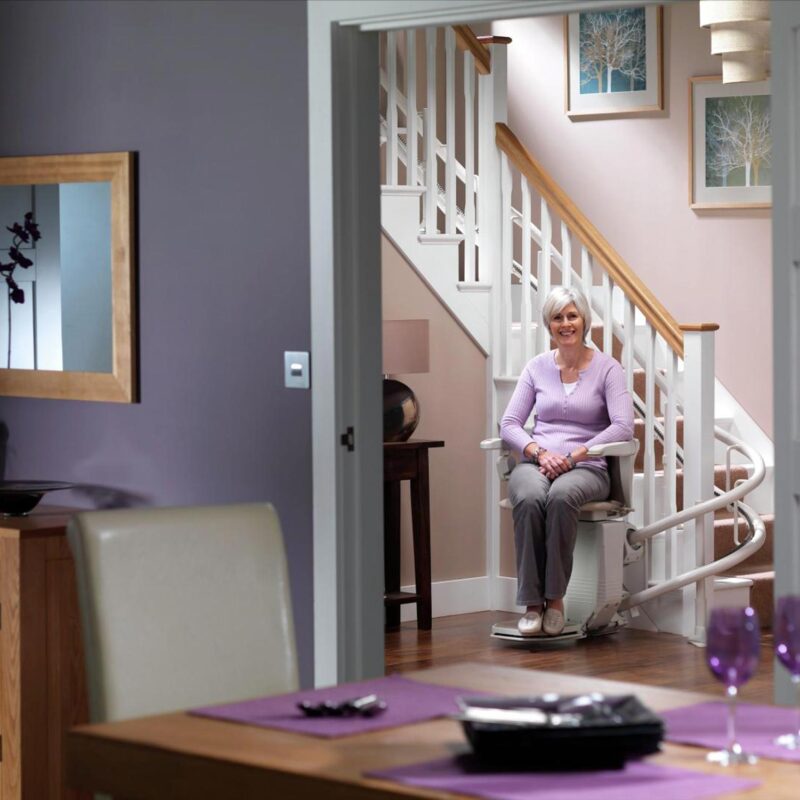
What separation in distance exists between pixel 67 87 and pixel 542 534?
2.63 metres

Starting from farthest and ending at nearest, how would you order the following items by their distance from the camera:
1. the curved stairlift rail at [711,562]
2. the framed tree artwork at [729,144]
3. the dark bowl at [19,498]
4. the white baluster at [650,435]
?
the framed tree artwork at [729,144] → the white baluster at [650,435] → the curved stairlift rail at [711,562] → the dark bowl at [19,498]

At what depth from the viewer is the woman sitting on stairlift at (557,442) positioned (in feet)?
20.6

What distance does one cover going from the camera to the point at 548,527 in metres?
6.30

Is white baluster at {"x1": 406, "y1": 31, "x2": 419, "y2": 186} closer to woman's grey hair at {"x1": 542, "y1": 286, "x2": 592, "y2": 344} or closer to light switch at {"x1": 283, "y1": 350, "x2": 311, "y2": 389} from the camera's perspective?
woman's grey hair at {"x1": 542, "y1": 286, "x2": 592, "y2": 344}

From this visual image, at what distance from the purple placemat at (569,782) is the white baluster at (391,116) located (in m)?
5.13

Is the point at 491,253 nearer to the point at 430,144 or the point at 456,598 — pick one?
the point at 430,144

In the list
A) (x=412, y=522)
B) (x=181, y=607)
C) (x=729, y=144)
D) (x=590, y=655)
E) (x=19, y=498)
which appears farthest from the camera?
(x=729, y=144)

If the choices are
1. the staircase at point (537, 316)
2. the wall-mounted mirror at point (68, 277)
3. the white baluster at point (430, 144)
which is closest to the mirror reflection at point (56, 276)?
the wall-mounted mirror at point (68, 277)

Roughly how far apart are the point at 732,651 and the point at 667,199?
6.33m

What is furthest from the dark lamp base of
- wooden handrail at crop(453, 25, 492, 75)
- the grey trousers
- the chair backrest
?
the chair backrest

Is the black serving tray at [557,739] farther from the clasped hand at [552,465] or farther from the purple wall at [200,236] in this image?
the clasped hand at [552,465]

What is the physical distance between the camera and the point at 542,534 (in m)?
6.34

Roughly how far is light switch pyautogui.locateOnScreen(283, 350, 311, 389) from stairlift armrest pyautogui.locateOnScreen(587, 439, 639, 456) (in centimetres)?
238

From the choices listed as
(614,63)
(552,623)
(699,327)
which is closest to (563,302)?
(699,327)
